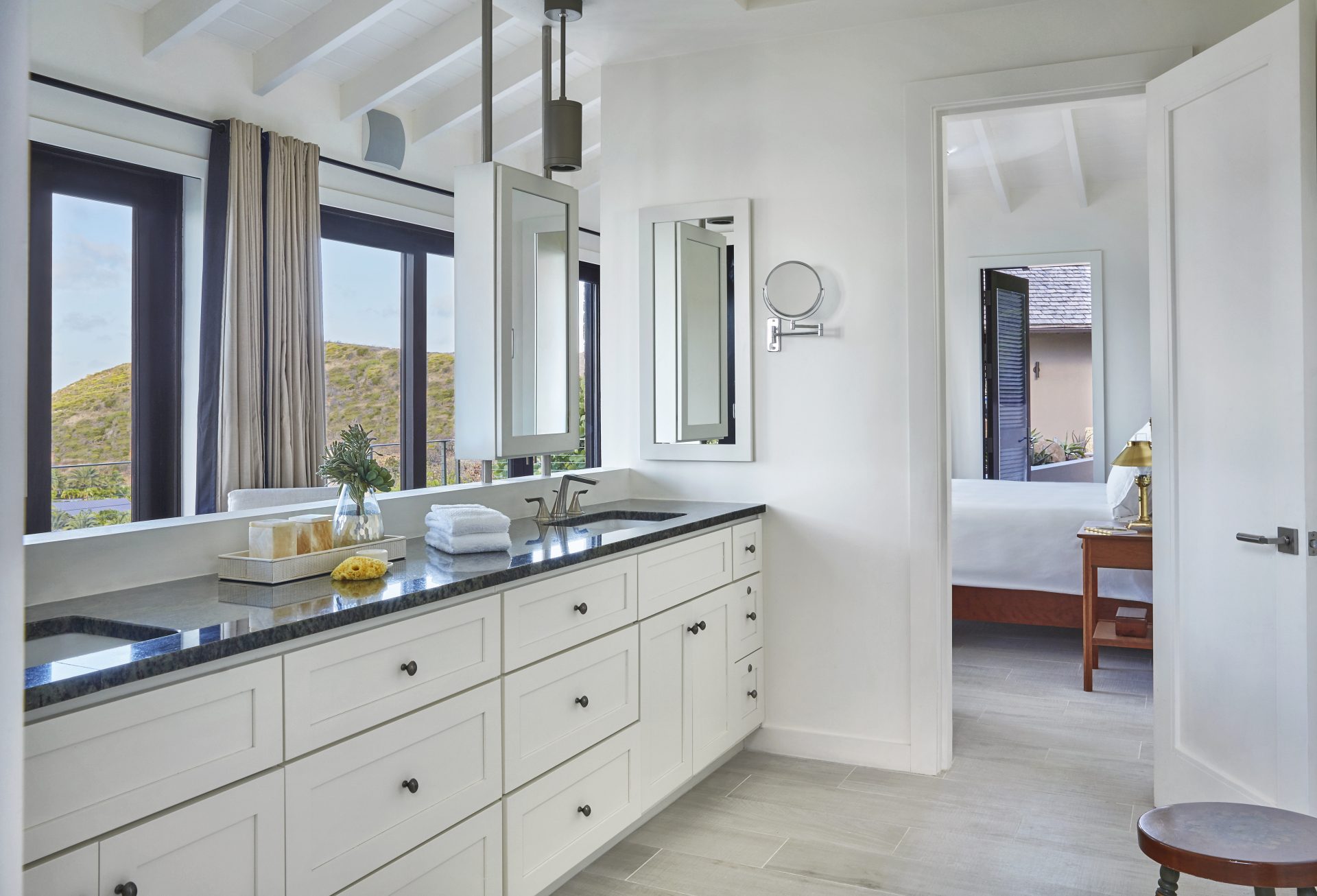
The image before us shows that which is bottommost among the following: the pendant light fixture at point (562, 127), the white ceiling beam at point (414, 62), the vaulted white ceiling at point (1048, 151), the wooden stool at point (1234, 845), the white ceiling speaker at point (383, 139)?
the wooden stool at point (1234, 845)

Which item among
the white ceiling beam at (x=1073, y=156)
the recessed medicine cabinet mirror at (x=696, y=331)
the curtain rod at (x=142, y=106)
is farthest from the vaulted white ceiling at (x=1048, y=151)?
the curtain rod at (x=142, y=106)

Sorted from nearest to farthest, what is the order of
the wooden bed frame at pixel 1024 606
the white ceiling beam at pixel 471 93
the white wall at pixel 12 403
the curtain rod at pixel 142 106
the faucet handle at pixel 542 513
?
the white wall at pixel 12 403
the faucet handle at pixel 542 513
the curtain rod at pixel 142 106
the wooden bed frame at pixel 1024 606
the white ceiling beam at pixel 471 93

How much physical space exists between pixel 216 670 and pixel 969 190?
23.7ft

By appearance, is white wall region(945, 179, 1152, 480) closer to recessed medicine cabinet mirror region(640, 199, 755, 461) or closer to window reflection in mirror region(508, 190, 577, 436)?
recessed medicine cabinet mirror region(640, 199, 755, 461)

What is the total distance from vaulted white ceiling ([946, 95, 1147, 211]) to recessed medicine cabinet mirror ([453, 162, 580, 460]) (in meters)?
3.39

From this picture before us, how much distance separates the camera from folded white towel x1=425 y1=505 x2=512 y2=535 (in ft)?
8.02

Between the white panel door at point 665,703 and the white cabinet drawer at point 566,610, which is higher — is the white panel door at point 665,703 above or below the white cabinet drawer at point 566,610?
below

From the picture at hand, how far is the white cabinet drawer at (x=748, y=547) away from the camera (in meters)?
3.44

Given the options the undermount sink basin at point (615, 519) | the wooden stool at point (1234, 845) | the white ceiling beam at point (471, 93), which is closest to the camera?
the wooden stool at point (1234, 845)

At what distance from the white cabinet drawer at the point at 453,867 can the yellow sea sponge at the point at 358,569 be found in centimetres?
55

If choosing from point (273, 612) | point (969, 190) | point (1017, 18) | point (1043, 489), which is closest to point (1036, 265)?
point (969, 190)

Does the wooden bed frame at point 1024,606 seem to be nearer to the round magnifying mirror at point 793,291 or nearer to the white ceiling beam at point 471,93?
the round magnifying mirror at point 793,291

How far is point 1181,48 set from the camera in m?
3.05

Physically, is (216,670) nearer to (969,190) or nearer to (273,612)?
(273,612)
